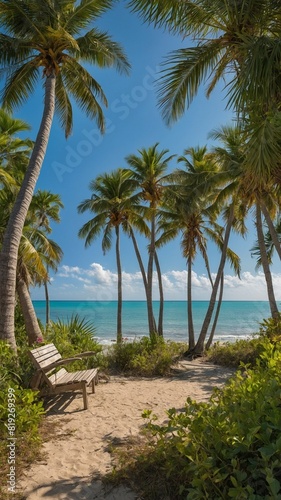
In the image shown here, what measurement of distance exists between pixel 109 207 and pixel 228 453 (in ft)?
51.6

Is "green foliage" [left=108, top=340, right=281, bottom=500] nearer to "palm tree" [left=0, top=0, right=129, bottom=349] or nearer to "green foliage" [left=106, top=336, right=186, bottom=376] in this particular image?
"palm tree" [left=0, top=0, right=129, bottom=349]

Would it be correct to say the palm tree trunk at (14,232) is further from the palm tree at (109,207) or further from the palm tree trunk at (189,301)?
the palm tree trunk at (189,301)

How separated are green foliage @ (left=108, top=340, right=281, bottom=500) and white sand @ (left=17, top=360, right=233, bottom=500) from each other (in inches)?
14.0

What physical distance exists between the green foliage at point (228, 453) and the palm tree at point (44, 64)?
379 centimetres

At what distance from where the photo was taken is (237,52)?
5.49m

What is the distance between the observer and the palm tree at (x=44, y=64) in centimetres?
614

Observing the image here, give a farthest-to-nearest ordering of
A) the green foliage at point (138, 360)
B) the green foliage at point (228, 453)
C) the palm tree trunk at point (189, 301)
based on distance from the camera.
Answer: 1. the palm tree trunk at point (189, 301)
2. the green foliage at point (138, 360)
3. the green foliage at point (228, 453)

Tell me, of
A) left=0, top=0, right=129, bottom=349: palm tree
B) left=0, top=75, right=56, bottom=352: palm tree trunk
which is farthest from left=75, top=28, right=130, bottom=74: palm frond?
left=0, top=75, right=56, bottom=352: palm tree trunk

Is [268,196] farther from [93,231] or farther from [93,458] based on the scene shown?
[93,458]

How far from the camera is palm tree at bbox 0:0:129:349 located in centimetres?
614

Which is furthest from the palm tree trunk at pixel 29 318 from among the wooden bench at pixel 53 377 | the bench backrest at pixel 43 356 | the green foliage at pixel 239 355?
the green foliage at pixel 239 355

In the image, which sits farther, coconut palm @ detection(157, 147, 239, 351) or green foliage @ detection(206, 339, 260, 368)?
coconut palm @ detection(157, 147, 239, 351)

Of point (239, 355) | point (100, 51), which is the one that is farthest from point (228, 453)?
point (100, 51)

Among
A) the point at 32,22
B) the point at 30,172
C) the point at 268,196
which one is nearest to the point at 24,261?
the point at 30,172
